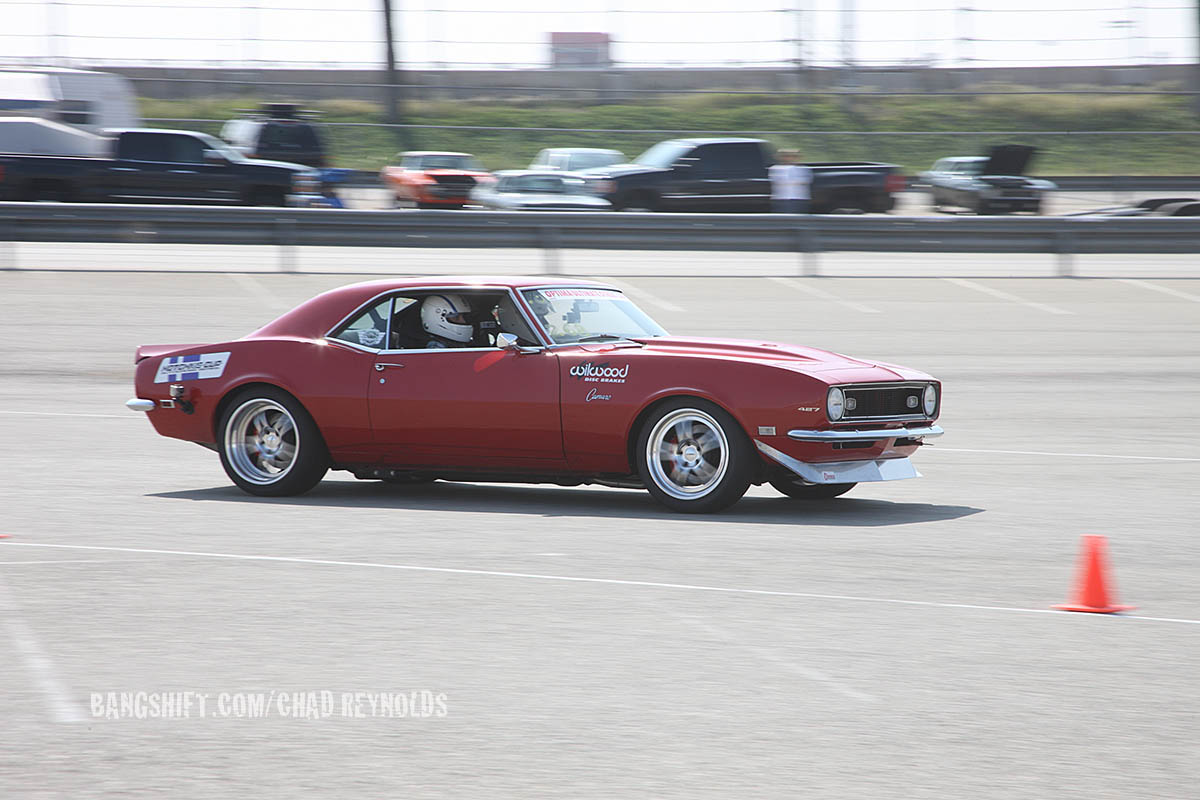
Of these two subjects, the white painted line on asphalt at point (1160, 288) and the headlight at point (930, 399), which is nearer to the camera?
the headlight at point (930, 399)

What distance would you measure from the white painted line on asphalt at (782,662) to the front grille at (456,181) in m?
27.2

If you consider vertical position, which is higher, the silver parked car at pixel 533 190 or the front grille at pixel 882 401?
the silver parked car at pixel 533 190

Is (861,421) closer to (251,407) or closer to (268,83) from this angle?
(251,407)

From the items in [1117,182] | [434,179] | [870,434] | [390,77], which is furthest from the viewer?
[390,77]

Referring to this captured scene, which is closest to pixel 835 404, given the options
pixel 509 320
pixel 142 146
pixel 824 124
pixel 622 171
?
pixel 509 320

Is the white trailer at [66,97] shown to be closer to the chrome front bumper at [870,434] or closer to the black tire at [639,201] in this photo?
the black tire at [639,201]

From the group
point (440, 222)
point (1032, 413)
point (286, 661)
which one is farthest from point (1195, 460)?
point (440, 222)

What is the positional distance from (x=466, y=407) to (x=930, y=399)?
2.62 metres

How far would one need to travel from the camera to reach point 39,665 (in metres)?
5.12

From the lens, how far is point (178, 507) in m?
8.74

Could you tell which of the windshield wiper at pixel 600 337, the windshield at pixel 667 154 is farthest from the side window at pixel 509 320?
the windshield at pixel 667 154

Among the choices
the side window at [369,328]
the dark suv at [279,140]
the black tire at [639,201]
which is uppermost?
the dark suv at [279,140]

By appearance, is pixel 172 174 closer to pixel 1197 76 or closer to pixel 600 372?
pixel 600 372

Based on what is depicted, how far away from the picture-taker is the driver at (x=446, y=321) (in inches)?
355
